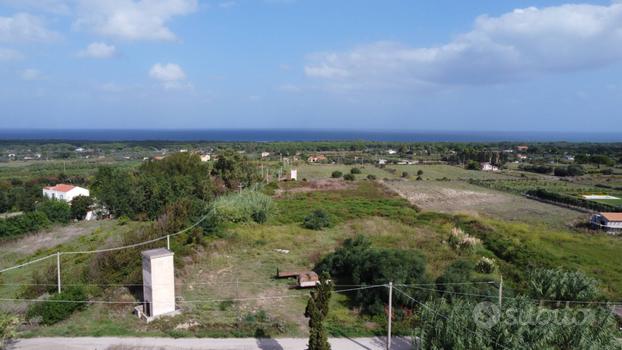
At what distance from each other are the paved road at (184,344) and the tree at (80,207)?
29.3 m

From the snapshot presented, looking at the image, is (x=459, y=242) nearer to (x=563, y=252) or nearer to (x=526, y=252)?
(x=526, y=252)

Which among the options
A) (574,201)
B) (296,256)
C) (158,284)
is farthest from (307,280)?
(574,201)

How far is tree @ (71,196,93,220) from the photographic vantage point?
35625mm

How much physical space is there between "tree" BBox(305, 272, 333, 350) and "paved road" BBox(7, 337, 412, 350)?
1600mm

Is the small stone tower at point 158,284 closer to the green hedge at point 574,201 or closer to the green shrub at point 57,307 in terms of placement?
the green shrub at point 57,307

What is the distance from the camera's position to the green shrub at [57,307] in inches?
418

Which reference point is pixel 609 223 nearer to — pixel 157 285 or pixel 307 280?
pixel 307 280

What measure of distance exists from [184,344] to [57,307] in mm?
3951

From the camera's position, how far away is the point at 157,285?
35.7 ft

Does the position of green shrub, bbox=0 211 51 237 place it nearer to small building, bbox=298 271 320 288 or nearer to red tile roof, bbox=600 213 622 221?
small building, bbox=298 271 320 288

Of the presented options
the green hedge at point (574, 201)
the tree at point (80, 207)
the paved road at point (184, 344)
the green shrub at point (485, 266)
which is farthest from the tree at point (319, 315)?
the green hedge at point (574, 201)

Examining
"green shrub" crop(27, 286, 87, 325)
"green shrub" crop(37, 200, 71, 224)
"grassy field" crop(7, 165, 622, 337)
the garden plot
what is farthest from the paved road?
"green shrub" crop(37, 200, 71, 224)

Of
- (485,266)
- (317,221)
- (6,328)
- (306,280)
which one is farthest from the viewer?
(317,221)

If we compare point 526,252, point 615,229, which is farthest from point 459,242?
point 615,229
